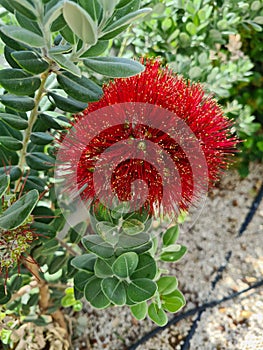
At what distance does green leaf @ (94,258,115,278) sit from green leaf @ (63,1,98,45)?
0.41 meters

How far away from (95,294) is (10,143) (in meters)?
0.30

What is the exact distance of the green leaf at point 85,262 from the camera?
0.81 metres

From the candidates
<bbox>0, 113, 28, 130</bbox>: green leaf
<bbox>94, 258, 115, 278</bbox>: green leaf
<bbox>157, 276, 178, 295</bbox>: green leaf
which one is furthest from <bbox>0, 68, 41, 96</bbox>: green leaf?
<bbox>157, 276, 178, 295</bbox>: green leaf

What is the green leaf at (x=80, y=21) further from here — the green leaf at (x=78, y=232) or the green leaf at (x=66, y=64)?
the green leaf at (x=78, y=232)

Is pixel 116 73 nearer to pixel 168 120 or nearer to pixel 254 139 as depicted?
pixel 168 120

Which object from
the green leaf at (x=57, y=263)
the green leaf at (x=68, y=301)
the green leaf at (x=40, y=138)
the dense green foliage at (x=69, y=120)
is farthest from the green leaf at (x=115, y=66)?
the green leaf at (x=68, y=301)

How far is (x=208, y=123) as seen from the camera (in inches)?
25.9

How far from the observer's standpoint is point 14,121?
0.72 metres

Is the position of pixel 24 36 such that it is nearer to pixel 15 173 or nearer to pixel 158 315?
pixel 15 173

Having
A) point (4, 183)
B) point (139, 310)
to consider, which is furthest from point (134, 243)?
point (4, 183)

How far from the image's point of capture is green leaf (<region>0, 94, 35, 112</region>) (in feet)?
2.19

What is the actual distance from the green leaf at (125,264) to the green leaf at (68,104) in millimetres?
248

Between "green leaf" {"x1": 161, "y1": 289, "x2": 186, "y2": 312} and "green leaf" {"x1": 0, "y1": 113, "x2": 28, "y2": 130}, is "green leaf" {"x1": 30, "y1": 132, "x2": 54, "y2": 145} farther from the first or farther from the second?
"green leaf" {"x1": 161, "y1": 289, "x2": 186, "y2": 312}

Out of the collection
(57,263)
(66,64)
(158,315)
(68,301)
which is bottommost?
(68,301)
